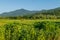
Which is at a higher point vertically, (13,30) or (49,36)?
(13,30)

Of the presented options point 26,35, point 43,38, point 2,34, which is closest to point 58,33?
point 43,38

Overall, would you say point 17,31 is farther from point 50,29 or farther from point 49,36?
point 50,29

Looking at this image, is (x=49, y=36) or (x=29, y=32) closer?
(x=29, y=32)

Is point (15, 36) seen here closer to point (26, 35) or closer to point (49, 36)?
point (26, 35)

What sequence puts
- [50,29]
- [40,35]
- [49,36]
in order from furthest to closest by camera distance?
1. [50,29]
2. [49,36]
3. [40,35]

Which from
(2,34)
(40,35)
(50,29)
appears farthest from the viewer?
(50,29)

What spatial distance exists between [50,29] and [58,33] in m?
1.92

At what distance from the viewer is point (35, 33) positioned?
23422mm

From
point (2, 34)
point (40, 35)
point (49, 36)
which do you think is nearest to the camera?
point (2, 34)

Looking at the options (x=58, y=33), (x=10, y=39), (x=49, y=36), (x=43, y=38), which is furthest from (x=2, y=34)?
(x=58, y=33)

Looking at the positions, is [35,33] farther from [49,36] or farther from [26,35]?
[49,36]

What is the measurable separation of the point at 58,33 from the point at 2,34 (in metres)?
8.70

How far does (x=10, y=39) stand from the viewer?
23016 mm

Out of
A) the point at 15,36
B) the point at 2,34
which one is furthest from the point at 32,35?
the point at 2,34
